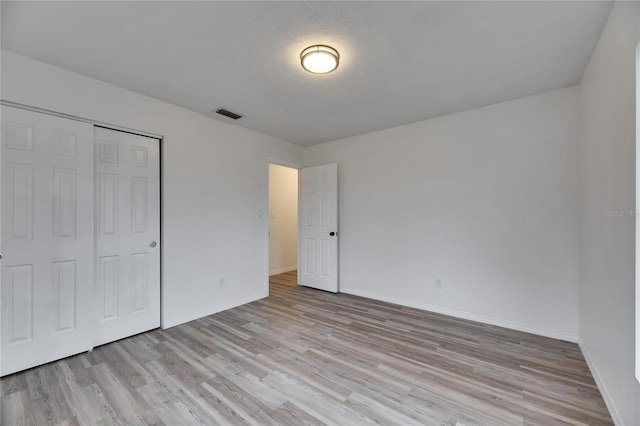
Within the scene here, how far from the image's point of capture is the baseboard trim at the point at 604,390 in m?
1.52

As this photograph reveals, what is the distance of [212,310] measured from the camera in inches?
130

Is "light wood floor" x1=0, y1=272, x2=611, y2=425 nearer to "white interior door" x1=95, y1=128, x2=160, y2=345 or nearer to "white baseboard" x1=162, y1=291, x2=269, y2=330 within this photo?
"white baseboard" x1=162, y1=291, x2=269, y2=330

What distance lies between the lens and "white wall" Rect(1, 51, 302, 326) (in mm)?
2232

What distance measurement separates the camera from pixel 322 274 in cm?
431

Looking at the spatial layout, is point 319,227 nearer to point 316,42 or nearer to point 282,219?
point 282,219

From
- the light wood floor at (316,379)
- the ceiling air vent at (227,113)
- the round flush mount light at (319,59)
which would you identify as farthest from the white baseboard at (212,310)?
the round flush mount light at (319,59)

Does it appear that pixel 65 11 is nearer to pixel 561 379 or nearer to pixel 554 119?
pixel 554 119

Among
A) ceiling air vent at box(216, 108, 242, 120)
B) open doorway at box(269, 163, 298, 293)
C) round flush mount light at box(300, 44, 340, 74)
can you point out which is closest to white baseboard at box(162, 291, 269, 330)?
open doorway at box(269, 163, 298, 293)

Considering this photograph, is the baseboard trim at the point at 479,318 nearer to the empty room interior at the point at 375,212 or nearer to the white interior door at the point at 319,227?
the empty room interior at the point at 375,212

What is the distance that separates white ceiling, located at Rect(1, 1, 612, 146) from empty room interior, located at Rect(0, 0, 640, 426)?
2 centimetres

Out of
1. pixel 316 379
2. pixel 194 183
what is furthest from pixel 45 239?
pixel 316 379

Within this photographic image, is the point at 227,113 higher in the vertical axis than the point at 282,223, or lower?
higher

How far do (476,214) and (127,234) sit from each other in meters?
3.83

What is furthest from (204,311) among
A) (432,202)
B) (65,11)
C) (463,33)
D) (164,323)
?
(463,33)
